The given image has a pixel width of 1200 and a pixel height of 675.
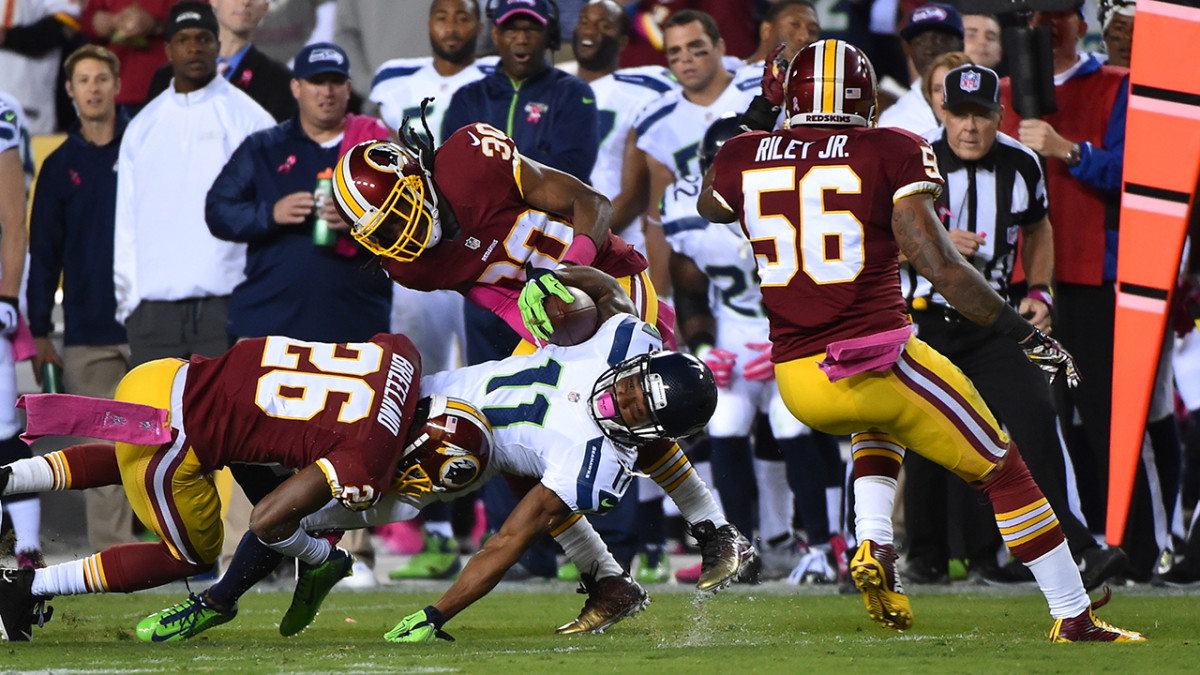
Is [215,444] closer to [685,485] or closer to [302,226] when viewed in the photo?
[685,485]

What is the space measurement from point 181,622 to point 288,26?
5.09 metres

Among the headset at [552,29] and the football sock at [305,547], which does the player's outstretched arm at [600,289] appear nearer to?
the football sock at [305,547]

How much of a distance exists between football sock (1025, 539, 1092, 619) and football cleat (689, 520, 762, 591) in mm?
920

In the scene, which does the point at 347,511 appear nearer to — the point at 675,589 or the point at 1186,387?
the point at 675,589

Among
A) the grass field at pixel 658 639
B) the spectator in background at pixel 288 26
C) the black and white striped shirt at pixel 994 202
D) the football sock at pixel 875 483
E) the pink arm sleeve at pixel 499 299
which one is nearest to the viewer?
the grass field at pixel 658 639

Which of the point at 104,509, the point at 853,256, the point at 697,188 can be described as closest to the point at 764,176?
the point at 853,256

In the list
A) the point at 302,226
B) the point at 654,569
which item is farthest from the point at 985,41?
the point at 302,226

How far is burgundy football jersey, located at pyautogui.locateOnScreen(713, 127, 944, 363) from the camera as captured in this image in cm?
510

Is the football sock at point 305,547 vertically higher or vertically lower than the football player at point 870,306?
lower

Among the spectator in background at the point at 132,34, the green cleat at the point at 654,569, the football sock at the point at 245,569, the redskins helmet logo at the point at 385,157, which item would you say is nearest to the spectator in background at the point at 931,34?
the green cleat at the point at 654,569

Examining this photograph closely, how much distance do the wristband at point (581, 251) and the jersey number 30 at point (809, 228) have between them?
1.80 feet

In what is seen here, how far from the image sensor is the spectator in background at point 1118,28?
24.3 feet

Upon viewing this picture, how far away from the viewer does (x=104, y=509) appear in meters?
7.70

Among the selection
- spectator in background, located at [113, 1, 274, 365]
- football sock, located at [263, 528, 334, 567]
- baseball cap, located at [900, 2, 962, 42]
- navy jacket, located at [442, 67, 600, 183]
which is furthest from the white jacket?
baseball cap, located at [900, 2, 962, 42]
